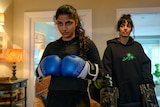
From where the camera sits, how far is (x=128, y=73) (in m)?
2.44

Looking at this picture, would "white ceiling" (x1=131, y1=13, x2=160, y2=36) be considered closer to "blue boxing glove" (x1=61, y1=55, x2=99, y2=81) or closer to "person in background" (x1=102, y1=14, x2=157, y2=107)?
"person in background" (x1=102, y1=14, x2=157, y2=107)

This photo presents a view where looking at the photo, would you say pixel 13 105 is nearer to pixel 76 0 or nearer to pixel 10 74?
pixel 10 74

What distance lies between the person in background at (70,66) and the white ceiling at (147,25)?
4.53 metres

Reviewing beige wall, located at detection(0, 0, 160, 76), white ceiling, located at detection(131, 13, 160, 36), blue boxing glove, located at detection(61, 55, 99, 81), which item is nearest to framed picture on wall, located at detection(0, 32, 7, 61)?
beige wall, located at detection(0, 0, 160, 76)

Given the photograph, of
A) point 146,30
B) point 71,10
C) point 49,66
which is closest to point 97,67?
point 49,66

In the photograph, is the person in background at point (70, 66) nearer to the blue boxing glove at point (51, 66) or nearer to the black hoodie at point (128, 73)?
the blue boxing glove at point (51, 66)

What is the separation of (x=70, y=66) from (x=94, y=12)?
260 centimetres

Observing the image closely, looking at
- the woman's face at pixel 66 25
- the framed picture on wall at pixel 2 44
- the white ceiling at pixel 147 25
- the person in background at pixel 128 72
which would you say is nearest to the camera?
the woman's face at pixel 66 25

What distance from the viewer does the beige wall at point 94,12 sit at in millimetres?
3865

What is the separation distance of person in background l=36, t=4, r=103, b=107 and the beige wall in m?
2.23

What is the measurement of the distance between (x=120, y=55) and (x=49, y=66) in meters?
1.16

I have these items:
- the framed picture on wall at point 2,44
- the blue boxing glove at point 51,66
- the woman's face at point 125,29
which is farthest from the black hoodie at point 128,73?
the framed picture on wall at point 2,44

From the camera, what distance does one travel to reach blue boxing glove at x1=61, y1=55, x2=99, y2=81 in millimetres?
1486

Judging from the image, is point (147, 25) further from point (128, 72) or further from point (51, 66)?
point (51, 66)
